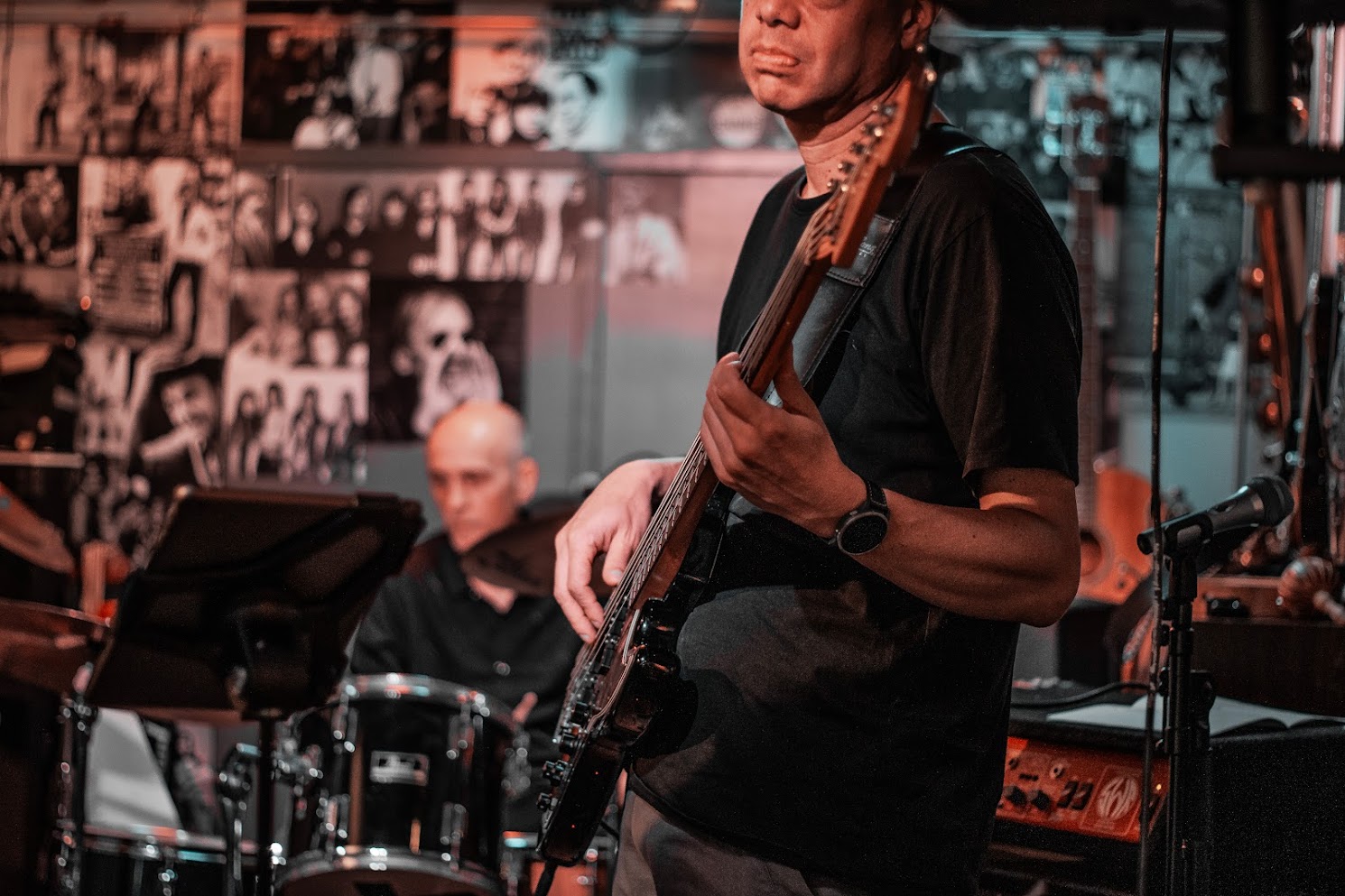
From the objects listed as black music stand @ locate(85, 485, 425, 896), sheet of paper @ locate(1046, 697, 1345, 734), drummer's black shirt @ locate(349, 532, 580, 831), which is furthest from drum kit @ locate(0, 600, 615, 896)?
sheet of paper @ locate(1046, 697, 1345, 734)

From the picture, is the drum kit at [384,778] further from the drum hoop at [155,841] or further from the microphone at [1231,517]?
the microphone at [1231,517]

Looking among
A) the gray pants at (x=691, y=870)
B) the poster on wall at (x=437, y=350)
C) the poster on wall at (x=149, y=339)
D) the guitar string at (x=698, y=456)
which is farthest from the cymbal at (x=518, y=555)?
the gray pants at (x=691, y=870)

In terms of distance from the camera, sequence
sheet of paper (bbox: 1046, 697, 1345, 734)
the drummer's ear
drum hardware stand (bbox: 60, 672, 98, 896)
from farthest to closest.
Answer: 1. the drummer's ear
2. drum hardware stand (bbox: 60, 672, 98, 896)
3. sheet of paper (bbox: 1046, 697, 1345, 734)

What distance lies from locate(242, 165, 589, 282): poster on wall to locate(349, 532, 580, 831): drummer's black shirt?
4.51ft

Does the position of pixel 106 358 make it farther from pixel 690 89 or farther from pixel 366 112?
pixel 690 89

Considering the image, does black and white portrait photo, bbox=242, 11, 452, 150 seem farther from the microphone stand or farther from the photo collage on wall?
the microphone stand

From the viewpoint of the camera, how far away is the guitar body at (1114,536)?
529 cm

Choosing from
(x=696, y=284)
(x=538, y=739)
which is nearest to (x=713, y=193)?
(x=696, y=284)

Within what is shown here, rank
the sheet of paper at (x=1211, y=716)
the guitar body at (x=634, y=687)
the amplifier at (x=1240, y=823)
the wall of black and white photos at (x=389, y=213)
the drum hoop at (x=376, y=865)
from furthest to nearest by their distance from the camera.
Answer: the wall of black and white photos at (x=389, y=213)
the drum hoop at (x=376, y=865)
the sheet of paper at (x=1211, y=716)
the amplifier at (x=1240, y=823)
the guitar body at (x=634, y=687)

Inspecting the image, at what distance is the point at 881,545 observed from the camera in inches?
56.2

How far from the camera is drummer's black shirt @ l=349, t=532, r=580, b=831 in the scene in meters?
5.08

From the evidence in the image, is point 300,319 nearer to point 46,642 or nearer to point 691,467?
Answer: point 46,642

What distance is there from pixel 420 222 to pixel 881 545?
5077mm

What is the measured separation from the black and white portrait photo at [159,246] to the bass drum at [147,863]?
8.01ft
